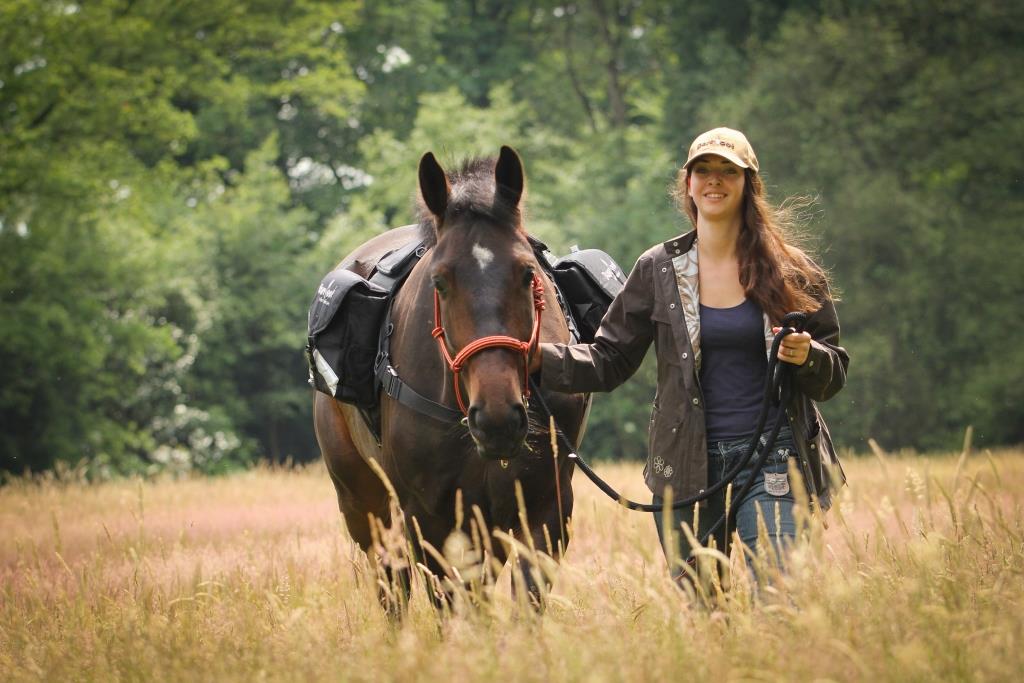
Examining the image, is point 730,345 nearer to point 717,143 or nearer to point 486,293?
point 717,143

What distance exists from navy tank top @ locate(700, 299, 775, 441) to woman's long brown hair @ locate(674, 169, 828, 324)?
0.10 metres

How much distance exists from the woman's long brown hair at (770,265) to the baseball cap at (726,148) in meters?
0.07

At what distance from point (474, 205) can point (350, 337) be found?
1227mm

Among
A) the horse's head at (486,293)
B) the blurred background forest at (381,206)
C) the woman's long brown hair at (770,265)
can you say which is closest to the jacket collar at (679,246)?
the woman's long brown hair at (770,265)

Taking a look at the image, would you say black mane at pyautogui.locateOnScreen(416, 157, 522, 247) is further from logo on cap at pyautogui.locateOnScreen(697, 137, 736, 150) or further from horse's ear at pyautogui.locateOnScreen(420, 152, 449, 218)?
logo on cap at pyautogui.locateOnScreen(697, 137, 736, 150)

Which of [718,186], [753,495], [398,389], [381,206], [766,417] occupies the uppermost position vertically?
[381,206]

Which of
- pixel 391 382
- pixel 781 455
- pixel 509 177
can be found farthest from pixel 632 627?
pixel 509 177

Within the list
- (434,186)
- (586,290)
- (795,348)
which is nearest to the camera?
(795,348)

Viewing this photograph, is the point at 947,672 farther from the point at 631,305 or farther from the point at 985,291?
the point at 985,291

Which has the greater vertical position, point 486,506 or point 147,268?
point 147,268

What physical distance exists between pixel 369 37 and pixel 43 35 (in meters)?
15.2

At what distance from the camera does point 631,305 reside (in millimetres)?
4625

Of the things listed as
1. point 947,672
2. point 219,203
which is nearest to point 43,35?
point 219,203

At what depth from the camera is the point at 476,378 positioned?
4.22 m
